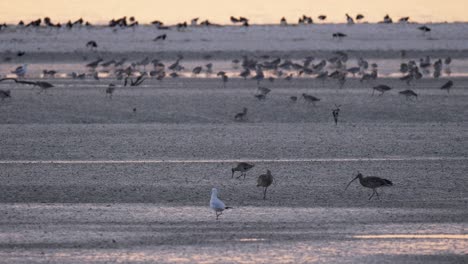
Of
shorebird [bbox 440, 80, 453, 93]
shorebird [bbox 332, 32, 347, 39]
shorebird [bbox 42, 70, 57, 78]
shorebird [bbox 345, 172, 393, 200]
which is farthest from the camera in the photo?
shorebird [bbox 332, 32, 347, 39]

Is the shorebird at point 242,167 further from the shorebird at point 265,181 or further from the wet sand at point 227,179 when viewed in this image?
the shorebird at point 265,181

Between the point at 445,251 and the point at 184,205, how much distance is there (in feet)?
12.5

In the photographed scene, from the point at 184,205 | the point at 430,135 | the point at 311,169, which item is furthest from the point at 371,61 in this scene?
the point at 184,205

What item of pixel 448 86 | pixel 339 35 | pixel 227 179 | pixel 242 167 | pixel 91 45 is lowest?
pixel 91 45

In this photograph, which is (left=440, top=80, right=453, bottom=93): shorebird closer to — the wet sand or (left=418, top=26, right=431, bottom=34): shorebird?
the wet sand

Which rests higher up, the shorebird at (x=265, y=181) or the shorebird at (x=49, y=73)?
the shorebird at (x=265, y=181)

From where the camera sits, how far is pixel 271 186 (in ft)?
47.2

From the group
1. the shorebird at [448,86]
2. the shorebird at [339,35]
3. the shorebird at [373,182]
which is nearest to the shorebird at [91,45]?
the shorebird at [339,35]

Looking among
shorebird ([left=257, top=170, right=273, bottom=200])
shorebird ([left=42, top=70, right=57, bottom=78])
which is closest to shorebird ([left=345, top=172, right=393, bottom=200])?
shorebird ([left=257, top=170, right=273, bottom=200])

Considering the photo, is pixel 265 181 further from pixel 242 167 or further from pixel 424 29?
pixel 424 29

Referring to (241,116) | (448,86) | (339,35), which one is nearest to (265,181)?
(241,116)

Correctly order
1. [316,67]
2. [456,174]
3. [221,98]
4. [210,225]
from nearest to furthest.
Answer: [210,225], [456,174], [221,98], [316,67]

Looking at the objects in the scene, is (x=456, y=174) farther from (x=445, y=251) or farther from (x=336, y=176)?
(x=445, y=251)

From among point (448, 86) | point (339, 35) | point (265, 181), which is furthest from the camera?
point (339, 35)
